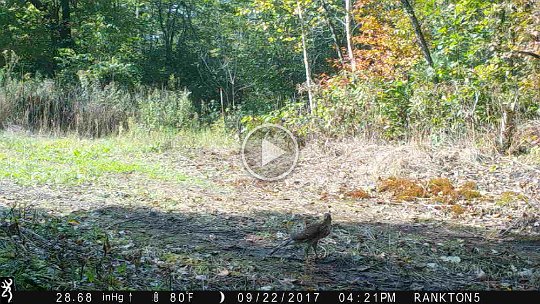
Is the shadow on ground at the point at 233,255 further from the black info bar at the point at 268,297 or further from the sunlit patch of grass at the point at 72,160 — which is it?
the sunlit patch of grass at the point at 72,160

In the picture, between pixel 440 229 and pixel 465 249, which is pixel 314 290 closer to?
pixel 465 249

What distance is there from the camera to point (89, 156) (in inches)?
310

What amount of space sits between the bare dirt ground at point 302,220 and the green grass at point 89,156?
1.18ft

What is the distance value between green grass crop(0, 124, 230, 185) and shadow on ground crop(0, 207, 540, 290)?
5.89ft

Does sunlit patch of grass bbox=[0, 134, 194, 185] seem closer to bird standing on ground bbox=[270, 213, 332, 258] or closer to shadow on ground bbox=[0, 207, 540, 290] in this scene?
shadow on ground bbox=[0, 207, 540, 290]

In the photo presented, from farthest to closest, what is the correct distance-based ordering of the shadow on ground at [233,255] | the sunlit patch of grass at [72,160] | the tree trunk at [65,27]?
Result: the tree trunk at [65,27]
the sunlit patch of grass at [72,160]
the shadow on ground at [233,255]

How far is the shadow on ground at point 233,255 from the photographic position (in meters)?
3.23

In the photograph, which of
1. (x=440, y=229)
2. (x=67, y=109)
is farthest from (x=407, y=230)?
(x=67, y=109)

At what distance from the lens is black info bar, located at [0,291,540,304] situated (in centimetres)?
265
